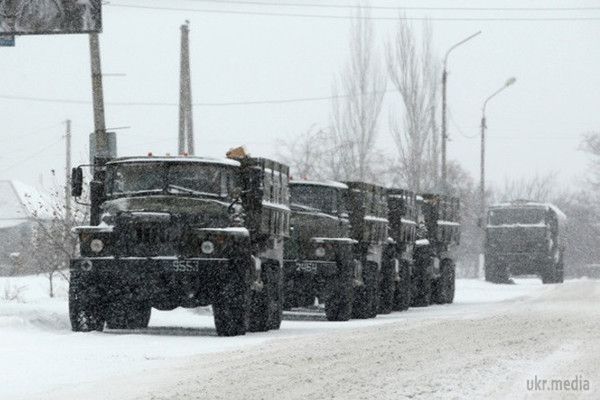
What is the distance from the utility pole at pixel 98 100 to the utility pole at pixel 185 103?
8323 millimetres

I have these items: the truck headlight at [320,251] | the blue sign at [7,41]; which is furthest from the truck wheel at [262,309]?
the blue sign at [7,41]

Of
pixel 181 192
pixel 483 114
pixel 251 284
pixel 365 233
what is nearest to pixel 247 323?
pixel 251 284

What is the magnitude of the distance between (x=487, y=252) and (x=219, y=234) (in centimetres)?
3766

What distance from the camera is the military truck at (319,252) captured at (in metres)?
25.0

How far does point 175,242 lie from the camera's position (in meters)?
19.2

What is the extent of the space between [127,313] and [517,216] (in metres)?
35.6

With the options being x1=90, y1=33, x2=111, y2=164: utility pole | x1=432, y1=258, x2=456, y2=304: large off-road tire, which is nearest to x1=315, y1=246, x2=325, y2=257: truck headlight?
→ x1=90, y1=33, x2=111, y2=164: utility pole

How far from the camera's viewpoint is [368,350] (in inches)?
604

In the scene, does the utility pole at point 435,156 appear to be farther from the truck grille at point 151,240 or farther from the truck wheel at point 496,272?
the truck grille at point 151,240

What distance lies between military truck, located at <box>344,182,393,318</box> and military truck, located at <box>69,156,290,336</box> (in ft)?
19.5

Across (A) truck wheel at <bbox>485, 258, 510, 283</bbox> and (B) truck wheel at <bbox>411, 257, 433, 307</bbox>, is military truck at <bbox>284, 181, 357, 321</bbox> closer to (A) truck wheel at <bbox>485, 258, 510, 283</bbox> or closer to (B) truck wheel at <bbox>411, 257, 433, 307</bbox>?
(B) truck wheel at <bbox>411, 257, 433, 307</bbox>

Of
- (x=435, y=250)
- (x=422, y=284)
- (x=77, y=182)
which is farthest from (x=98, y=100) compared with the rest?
(x=435, y=250)

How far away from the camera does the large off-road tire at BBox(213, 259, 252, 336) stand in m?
19.3

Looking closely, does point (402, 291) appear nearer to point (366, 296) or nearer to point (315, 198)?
point (366, 296)
